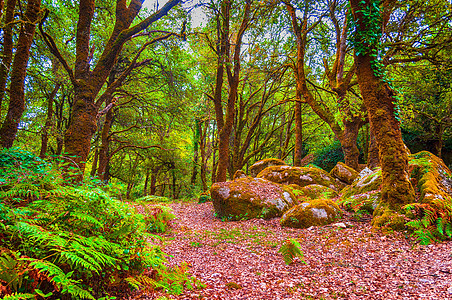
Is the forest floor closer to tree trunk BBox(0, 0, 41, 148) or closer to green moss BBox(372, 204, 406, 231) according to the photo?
green moss BBox(372, 204, 406, 231)

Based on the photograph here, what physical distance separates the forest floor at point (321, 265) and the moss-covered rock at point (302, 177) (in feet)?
14.8

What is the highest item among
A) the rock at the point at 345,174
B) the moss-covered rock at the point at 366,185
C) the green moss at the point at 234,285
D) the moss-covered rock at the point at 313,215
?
the rock at the point at 345,174

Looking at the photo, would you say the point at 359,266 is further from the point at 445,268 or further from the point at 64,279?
the point at 64,279

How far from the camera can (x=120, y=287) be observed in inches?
85.6

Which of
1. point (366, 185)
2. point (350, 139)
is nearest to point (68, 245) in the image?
point (366, 185)

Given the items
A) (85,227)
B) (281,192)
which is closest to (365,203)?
(281,192)

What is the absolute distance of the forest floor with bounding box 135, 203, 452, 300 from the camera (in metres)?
2.49

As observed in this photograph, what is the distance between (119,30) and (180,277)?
245 inches

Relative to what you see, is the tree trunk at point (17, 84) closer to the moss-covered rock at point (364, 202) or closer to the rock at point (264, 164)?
the moss-covered rock at point (364, 202)

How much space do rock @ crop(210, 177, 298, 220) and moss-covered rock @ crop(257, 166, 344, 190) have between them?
256 cm

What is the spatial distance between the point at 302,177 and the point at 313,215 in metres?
4.84

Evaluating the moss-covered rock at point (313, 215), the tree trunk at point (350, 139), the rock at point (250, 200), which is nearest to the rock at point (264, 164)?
the tree trunk at point (350, 139)

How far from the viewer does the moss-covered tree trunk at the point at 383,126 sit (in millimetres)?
4320

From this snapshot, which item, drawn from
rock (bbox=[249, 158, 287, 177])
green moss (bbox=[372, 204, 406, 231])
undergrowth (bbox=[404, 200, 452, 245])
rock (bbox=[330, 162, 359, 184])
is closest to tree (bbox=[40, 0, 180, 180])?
green moss (bbox=[372, 204, 406, 231])
